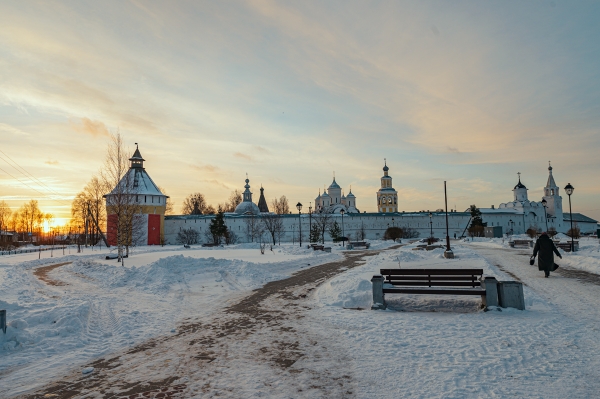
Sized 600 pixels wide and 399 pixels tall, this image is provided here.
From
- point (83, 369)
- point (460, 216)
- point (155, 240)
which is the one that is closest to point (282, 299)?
point (83, 369)

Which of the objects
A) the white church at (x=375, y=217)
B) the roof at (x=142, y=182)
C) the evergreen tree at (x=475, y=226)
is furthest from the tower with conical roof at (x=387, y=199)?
the roof at (x=142, y=182)

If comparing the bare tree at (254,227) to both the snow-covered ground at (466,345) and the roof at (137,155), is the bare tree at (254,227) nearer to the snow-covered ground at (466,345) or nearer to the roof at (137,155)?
the roof at (137,155)

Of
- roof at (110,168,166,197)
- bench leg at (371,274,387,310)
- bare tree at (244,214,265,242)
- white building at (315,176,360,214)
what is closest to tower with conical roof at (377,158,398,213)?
white building at (315,176,360,214)

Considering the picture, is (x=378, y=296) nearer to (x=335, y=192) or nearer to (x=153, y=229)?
(x=153, y=229)

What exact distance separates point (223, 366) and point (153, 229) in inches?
2326

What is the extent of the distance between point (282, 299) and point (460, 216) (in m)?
83.5

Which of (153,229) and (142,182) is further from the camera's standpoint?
(142,182)

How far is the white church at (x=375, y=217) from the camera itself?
62.6 m

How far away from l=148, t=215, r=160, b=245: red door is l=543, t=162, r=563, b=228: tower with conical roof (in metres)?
97.1

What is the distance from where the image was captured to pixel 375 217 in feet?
266

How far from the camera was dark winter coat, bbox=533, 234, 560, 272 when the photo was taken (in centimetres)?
1307

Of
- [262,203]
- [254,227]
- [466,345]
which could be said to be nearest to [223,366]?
[466,345]

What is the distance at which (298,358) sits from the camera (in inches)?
211

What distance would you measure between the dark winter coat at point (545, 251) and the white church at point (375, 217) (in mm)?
36166
